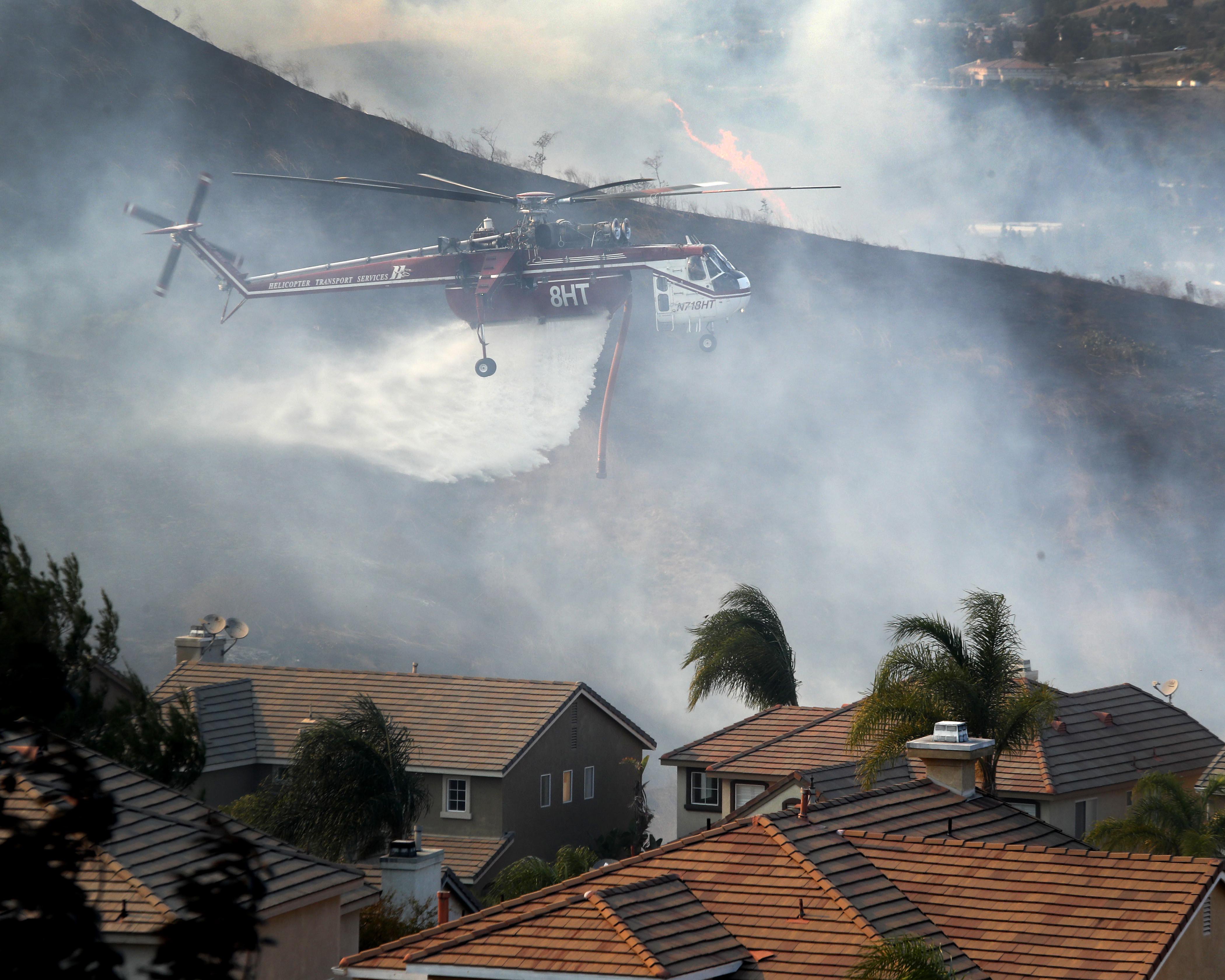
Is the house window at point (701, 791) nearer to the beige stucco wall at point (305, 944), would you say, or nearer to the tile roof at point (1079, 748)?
the tile roof at point (1079, 748)

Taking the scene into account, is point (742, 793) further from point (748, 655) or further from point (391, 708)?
point (391, 708)

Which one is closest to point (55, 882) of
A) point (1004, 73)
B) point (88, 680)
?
point (88, 680)

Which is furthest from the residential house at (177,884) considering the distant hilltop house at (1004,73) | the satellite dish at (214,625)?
the distant hilltop house at (1004,73)

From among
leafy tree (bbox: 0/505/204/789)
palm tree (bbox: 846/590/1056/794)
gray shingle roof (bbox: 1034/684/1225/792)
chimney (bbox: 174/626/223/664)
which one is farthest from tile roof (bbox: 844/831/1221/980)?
chimney (bbox: 174/626/223/664)

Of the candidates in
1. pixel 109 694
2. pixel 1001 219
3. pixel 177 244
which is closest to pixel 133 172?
pixel 177 244

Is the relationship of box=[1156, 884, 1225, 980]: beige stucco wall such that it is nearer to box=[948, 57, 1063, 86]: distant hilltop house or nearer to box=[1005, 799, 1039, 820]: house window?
box=[1005, 799, 1039, 820]: house window
